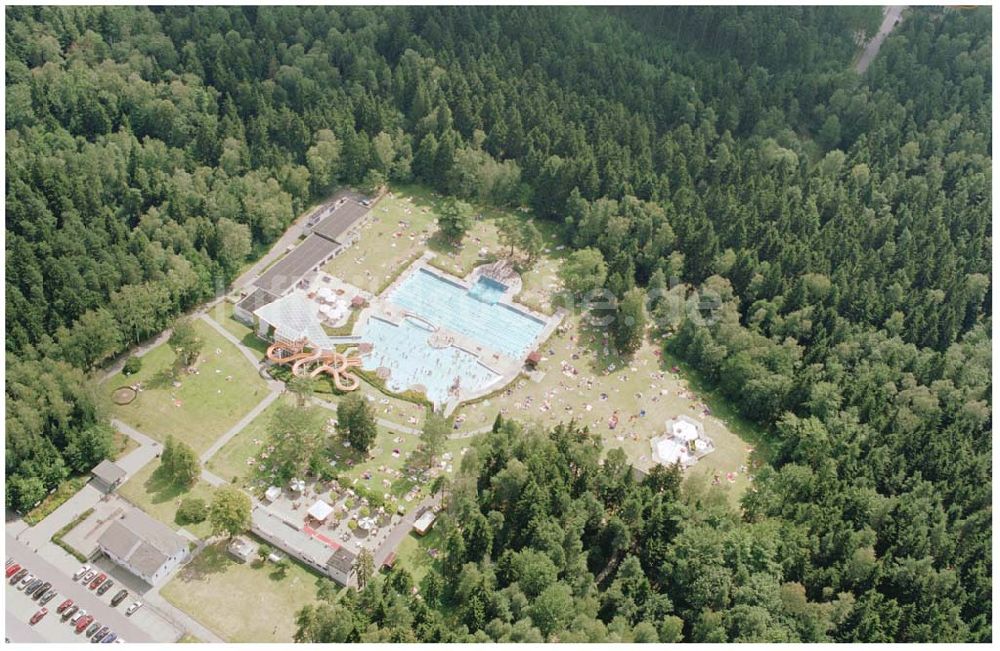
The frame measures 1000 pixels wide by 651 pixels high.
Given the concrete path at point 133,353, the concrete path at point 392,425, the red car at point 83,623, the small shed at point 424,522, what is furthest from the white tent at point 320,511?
the concrete path at point 133,353

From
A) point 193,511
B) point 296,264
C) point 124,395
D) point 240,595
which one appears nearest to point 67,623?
point 193,511

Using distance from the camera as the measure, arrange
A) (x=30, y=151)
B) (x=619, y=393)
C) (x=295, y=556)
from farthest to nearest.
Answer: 1. (x=30, y=151)
2. (x=619, y=393)
3. (x=295, y=556)

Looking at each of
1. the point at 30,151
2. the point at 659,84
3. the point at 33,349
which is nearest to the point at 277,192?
the point at 30,151

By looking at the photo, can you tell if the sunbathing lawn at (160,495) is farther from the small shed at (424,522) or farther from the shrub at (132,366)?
the small shed at (424,522)

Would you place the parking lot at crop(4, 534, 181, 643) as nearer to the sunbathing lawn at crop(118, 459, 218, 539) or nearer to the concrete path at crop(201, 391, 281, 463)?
the sunbathing lawn at crop(118, 459, 218, 539)

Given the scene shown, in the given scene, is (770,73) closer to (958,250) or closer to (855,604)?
(958,250)
